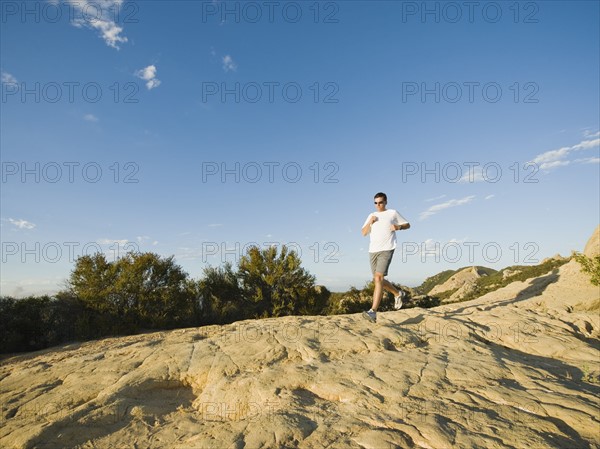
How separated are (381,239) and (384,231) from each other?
165 millimetres

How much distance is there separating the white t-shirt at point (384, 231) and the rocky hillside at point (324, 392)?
1.45m

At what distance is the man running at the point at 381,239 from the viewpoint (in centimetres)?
629

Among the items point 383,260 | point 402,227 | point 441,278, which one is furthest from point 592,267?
point 441,278

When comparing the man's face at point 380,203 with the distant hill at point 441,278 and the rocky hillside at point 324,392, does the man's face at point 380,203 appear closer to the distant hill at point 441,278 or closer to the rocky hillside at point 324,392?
the rocky hillside at point 324,392

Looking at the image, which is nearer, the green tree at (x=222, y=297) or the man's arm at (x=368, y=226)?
the man's arm at (x=368, y=226)

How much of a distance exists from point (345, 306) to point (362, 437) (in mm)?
13872

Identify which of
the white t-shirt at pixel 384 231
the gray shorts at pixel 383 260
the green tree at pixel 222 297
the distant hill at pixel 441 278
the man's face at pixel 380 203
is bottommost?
the distant hill at pixel 441 278

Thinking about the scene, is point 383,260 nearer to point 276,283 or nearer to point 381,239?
point 381,239

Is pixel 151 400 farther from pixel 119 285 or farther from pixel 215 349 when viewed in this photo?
pixel 119 285

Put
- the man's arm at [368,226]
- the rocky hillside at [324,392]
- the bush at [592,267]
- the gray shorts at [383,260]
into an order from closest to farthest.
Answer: the rocky hillside at [324,392] < the gray shorts at [383,260] < the man's arm at [368,226] < the bush at [592,267]

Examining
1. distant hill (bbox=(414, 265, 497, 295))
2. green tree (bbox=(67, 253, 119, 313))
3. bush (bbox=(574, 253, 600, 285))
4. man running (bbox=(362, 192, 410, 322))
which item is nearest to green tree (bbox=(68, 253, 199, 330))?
green tree (bbox=(67, 253, 119, 313))

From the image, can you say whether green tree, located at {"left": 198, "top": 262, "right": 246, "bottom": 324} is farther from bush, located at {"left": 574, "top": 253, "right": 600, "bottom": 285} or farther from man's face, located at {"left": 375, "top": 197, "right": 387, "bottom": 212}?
bush, located at {"left": 574, "top": 253, "right": 600, "bottom": 285}

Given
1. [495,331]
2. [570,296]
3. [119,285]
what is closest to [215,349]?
[495,331]

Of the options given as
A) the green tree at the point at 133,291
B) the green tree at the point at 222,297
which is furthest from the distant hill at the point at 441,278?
the green tree at the point at 133,291
